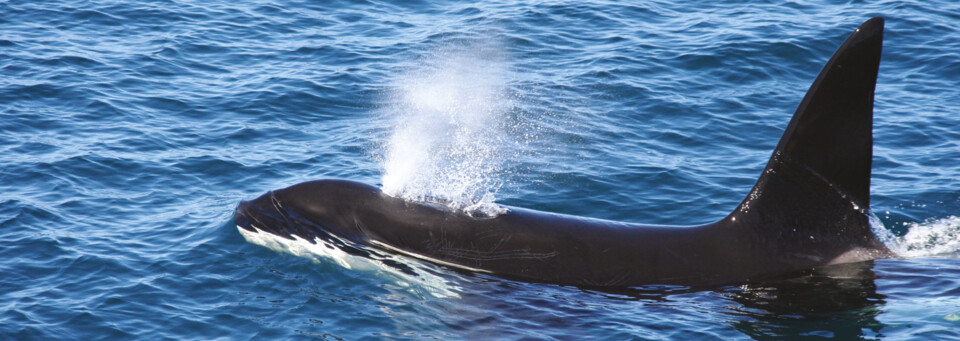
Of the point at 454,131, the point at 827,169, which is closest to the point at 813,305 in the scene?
the point at 827,169

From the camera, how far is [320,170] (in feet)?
54.0

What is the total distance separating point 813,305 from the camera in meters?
10.5

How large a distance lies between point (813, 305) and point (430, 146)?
8309mm

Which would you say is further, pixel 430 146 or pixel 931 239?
pixel 430 146

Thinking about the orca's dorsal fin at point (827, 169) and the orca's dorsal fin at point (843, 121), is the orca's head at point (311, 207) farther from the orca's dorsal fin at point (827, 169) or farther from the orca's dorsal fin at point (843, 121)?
the orca's dorsal fin at point (843, 121)

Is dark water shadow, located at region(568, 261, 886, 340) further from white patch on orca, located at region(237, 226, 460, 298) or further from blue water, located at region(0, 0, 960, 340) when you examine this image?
white patch on orca, located at region(237, 226, 460, 298)

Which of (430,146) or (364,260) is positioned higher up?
(430,146)

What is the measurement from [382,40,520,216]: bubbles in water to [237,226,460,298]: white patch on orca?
90cm

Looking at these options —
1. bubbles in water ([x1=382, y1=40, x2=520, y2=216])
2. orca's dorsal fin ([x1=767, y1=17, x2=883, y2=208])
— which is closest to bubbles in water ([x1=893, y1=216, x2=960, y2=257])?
orca's dorsal fin ([x1=767, y1=17, x2=883, y2=208])

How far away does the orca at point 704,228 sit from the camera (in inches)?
407

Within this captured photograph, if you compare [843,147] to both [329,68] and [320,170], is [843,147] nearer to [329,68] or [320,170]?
[320,170]

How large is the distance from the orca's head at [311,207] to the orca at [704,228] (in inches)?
0.6

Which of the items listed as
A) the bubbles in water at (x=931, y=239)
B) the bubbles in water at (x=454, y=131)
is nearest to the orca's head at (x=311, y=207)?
the bubbles in water at (x=454, y=131)

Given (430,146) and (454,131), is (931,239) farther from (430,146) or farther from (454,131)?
(454,131)
